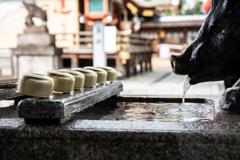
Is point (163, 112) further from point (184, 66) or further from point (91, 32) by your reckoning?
point (91, 32)

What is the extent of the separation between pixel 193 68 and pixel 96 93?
0.56 meters

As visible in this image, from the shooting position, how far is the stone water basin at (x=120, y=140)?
121 centimetres

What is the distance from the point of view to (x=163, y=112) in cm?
188

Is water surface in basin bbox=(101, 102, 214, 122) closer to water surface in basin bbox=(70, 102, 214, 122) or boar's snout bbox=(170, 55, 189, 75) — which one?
water surface in basin bbox=(70, 102, 214, 122)

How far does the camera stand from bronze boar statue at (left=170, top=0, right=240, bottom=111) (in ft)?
4.97

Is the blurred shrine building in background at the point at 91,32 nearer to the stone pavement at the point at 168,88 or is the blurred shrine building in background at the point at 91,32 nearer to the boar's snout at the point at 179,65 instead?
the stone pavement at the point at 168,88

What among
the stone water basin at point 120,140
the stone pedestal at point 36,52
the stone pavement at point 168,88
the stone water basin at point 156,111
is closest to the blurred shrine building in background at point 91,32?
the stone pedestal at point 36,52

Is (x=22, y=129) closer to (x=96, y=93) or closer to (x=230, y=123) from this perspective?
(x=96, y=93)

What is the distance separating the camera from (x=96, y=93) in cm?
169

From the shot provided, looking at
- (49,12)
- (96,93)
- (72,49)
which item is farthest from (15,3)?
(96,93)

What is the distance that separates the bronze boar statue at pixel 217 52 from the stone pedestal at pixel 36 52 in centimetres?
846

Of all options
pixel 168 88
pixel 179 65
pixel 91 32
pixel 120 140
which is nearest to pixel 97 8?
pixel 91 32

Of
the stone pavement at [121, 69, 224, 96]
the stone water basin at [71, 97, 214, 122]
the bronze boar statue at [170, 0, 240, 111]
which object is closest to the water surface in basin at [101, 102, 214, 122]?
the stone water basin at [71, 97, 214, 122]

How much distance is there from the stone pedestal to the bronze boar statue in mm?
8461
